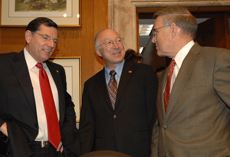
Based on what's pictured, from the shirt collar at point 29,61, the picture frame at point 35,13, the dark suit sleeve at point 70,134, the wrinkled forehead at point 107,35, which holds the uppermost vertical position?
the picture frame at point 35,13

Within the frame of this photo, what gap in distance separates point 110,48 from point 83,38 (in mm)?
1003

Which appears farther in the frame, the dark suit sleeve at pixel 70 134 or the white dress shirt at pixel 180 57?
the dark suit sleeve at pixel 70 134

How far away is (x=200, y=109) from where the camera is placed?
184cm

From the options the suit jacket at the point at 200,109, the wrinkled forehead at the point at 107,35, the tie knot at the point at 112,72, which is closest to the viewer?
the suit jacket at the point at 200,109

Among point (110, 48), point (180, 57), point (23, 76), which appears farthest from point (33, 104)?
point (180, 57)

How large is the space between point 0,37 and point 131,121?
232 cm

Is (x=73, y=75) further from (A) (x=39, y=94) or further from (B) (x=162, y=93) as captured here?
(B) (x=162, y=93)

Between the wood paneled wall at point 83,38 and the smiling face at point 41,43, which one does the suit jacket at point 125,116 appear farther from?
the wood paneled wall at point 83,38

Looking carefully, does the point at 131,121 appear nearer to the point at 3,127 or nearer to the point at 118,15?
the point at 3,127

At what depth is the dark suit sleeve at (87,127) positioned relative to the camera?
2487mm

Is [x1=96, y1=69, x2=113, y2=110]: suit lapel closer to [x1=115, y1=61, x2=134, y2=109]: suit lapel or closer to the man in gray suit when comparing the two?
[x1=115, y1=61, x2=134, y2=109]: suit lapel

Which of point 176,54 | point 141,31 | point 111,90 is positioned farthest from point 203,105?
point 141,31

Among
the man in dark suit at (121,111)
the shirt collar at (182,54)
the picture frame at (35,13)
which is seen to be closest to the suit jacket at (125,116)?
the man in dark suit at (121,111)

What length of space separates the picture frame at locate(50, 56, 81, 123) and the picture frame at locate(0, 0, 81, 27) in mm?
493
